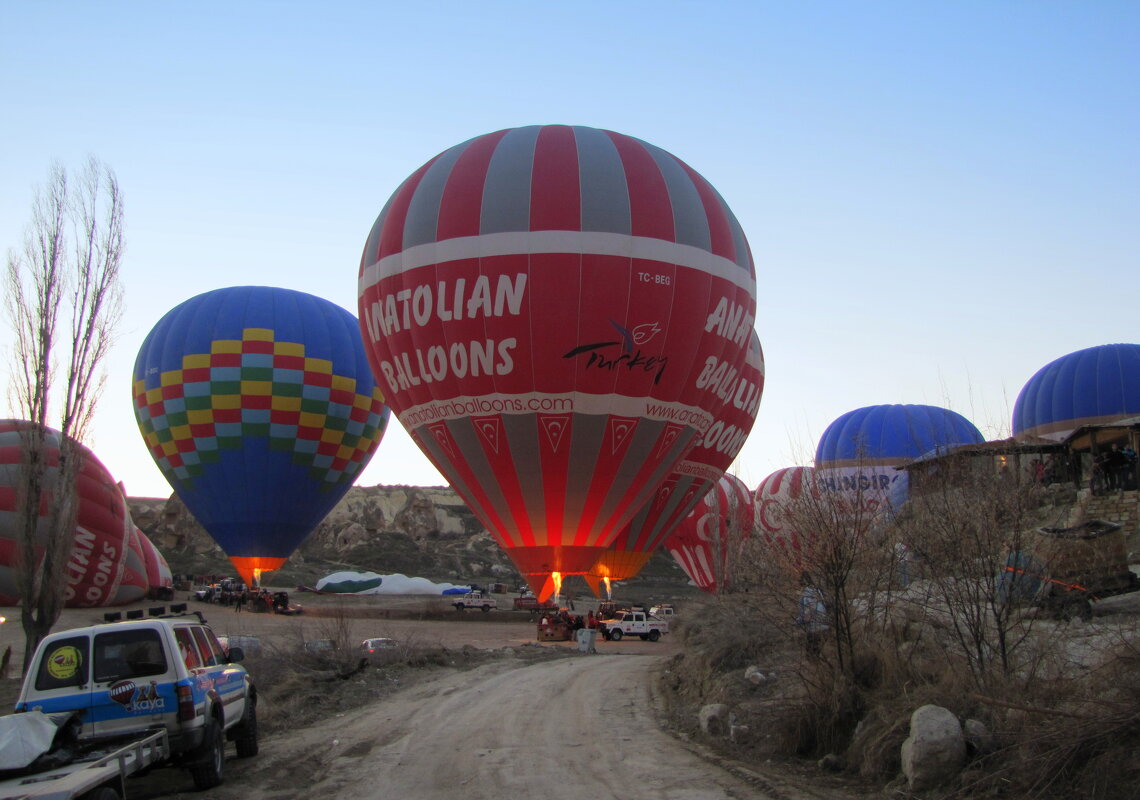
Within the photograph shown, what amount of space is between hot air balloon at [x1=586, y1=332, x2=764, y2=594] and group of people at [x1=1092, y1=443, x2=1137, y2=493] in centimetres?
1042

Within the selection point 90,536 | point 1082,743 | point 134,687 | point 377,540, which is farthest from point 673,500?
point 377,540

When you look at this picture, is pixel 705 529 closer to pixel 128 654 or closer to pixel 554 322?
pixel 554 322

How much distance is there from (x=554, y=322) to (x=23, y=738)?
16.2 meters

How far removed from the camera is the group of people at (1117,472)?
24.2 m

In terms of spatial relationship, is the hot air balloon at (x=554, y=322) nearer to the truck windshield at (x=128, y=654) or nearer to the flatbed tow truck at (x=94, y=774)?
the truck windshield at (x=128, y=654)

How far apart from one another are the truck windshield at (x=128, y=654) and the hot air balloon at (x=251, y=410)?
91.5ft

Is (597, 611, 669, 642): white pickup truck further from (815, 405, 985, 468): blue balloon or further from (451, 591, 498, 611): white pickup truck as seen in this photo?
(815, 405, 985, 468): blue balloon

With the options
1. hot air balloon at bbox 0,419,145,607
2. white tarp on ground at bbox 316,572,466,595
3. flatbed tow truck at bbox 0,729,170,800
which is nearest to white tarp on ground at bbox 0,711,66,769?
flatbed tow truck at bbox 0,729,170,800

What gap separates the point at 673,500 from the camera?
32.9 metres

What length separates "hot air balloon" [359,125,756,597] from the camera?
22.5 metres

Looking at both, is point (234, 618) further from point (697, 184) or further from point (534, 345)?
point (697, 184)

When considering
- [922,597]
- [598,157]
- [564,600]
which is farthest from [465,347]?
[564,600]

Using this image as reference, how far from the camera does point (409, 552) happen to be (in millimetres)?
73500

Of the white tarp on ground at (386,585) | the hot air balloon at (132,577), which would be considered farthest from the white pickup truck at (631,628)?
the white tarp on ground at (386,585)
